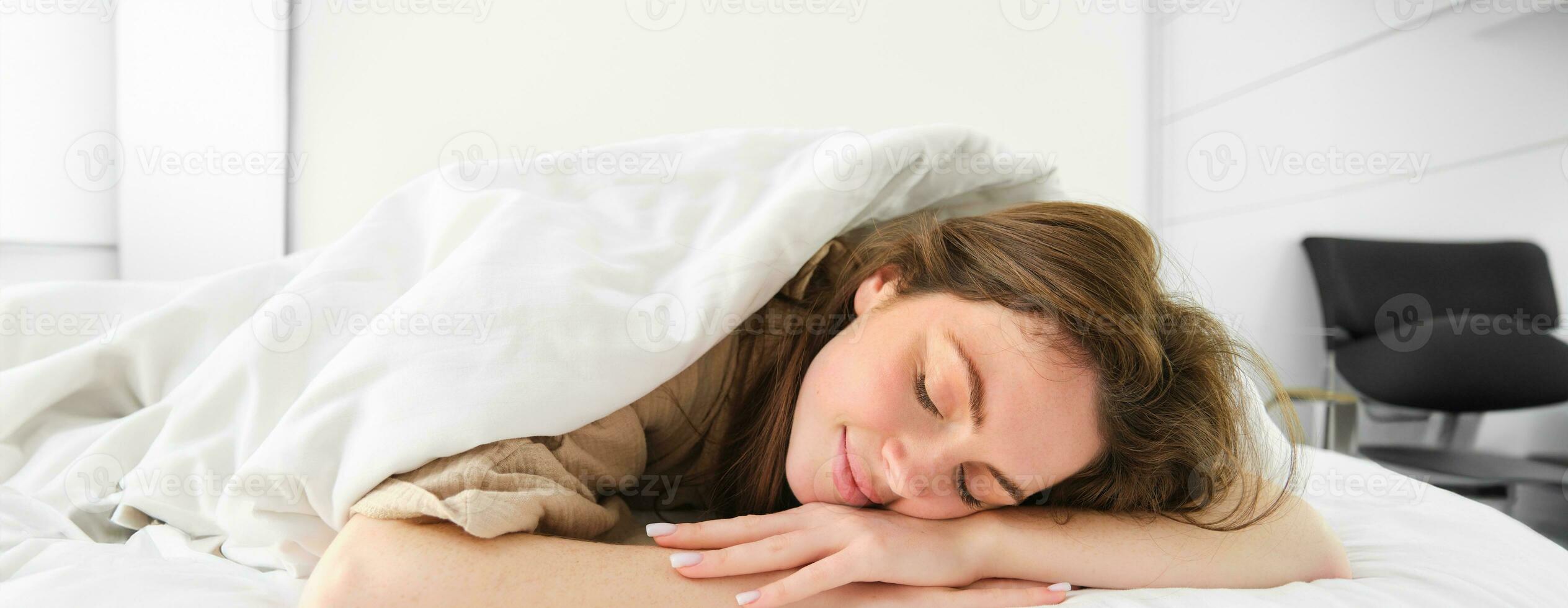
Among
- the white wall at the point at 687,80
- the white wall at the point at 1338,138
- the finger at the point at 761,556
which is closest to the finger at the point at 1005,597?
the finger at the point at 761,556

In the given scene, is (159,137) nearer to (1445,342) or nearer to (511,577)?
(511,577)

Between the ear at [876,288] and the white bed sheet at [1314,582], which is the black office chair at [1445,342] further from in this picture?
the ear at [876,288]

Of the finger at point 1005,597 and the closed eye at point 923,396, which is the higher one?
the closed eye at point 923,396

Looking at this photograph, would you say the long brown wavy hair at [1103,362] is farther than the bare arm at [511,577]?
Yes

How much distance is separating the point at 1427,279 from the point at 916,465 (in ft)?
5.61

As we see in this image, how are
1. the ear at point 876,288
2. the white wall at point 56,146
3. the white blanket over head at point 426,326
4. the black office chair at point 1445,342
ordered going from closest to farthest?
the white blanket over head at point 426,326, the ear at point 876,288, the white wall at point 56,146, the black office chair at point 1445,342

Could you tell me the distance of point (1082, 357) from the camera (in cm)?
67

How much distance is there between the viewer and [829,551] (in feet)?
2.07

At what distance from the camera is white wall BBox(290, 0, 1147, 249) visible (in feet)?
5.43

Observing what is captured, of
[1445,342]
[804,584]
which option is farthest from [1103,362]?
[1445,342]

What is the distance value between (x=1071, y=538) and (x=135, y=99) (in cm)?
187

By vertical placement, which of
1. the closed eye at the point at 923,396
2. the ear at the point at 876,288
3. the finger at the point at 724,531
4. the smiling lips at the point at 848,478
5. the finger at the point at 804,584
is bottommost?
the finger at the point at 804,584

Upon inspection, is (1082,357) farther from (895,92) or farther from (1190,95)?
(1190,95)

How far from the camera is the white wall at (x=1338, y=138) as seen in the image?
5.46 feet
